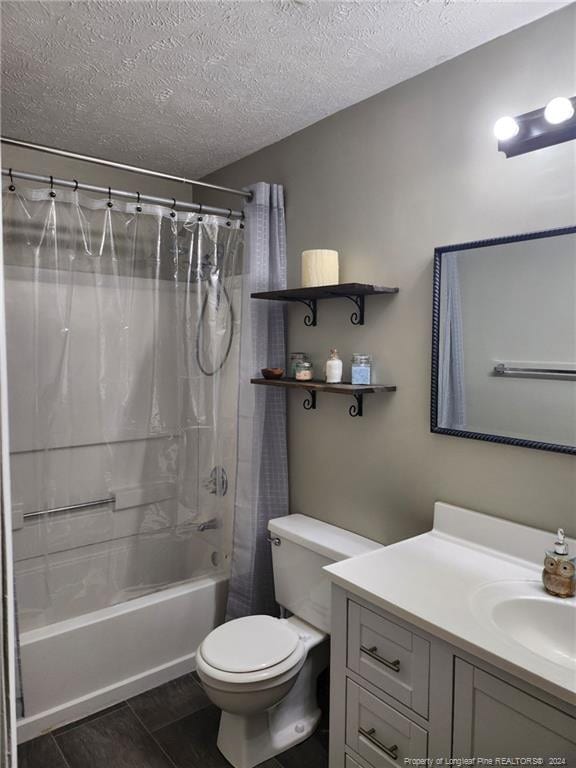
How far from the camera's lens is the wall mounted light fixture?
1.40 metres

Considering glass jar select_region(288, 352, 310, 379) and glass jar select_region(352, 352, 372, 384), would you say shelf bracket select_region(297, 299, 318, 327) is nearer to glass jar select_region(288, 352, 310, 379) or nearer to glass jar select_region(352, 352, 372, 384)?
glass jar select_region(288, 352, 310, 379)

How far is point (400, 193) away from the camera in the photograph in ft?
6.49

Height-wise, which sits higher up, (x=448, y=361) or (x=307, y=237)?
(x=307, y=237)

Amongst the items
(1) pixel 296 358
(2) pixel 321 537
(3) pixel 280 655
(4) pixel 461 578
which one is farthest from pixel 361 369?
(3) pixel 280 655

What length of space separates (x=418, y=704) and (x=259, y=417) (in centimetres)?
136

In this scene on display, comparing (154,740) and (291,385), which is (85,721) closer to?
(154,740)

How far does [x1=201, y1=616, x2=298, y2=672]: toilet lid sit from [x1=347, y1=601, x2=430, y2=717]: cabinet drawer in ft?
Answer: 1.26

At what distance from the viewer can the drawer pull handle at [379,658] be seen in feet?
4.61

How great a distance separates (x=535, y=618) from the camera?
4.63ft

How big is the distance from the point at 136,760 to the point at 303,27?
2507mm

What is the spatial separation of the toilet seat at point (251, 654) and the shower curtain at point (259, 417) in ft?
1.51

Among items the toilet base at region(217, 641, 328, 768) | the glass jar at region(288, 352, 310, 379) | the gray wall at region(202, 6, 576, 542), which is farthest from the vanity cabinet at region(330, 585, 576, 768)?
the glass jar at region(288, 352, 310, 379)

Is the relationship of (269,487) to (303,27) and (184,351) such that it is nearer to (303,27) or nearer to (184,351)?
(184,351)

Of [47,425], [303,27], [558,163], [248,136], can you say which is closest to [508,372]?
[558,163]
